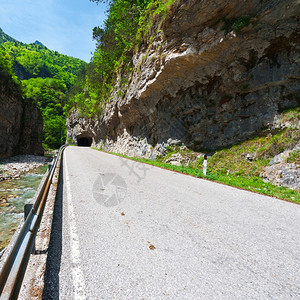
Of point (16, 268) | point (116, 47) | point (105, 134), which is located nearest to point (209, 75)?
point (16, 268)

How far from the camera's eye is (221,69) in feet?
37.1

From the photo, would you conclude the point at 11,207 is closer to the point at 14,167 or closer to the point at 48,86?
the point at 14,167

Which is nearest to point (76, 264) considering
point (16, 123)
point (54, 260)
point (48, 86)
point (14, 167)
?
point (54, 260)

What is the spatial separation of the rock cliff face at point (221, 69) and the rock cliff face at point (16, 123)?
55.2ft

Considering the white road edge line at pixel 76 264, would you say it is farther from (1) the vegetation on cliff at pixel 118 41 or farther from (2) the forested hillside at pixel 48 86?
(2) the forested hillside at pixel 48 86

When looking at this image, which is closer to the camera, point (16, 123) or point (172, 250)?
point (172, 250)

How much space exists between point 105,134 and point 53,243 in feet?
104

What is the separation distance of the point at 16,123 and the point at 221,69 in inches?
1011

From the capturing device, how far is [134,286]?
6.43ft

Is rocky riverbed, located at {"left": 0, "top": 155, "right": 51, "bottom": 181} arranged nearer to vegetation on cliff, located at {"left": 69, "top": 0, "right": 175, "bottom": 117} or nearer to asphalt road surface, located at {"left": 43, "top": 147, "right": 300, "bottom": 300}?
asphalt road surface, located at {"left": 43, "top": 147, "right": 300, "bottom": 300}

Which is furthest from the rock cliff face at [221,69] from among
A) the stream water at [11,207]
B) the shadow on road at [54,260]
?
the stream water at [11,207]

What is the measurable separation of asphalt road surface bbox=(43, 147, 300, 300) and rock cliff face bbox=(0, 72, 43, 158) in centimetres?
2146

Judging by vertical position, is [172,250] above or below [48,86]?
below

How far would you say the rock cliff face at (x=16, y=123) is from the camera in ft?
64.5
